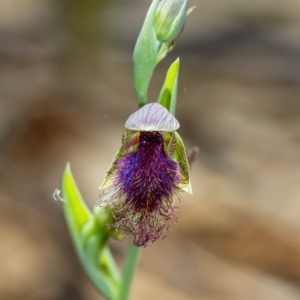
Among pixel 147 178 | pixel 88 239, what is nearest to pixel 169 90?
pixel 147 178

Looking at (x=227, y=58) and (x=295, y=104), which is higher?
(x=227, y=58)

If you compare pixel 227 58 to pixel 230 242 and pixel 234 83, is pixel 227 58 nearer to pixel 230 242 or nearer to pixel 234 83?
pixel 234 83

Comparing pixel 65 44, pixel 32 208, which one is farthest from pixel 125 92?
pixel 32 208

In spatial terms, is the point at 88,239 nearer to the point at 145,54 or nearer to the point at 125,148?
the point at 125,148

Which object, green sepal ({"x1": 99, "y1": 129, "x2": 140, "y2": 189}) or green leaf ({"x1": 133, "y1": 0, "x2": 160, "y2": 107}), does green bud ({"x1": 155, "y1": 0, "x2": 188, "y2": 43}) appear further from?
green sepal ({"x1": 99, "y1": 129, "x2": 140, "y2": 189})

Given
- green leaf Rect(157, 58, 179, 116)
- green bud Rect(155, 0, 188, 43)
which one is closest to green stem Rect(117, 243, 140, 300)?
green leaf Rect(157, 58, 179, 116)

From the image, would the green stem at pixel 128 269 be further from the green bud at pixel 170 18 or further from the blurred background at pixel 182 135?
the blurred background at pixel 182 135
